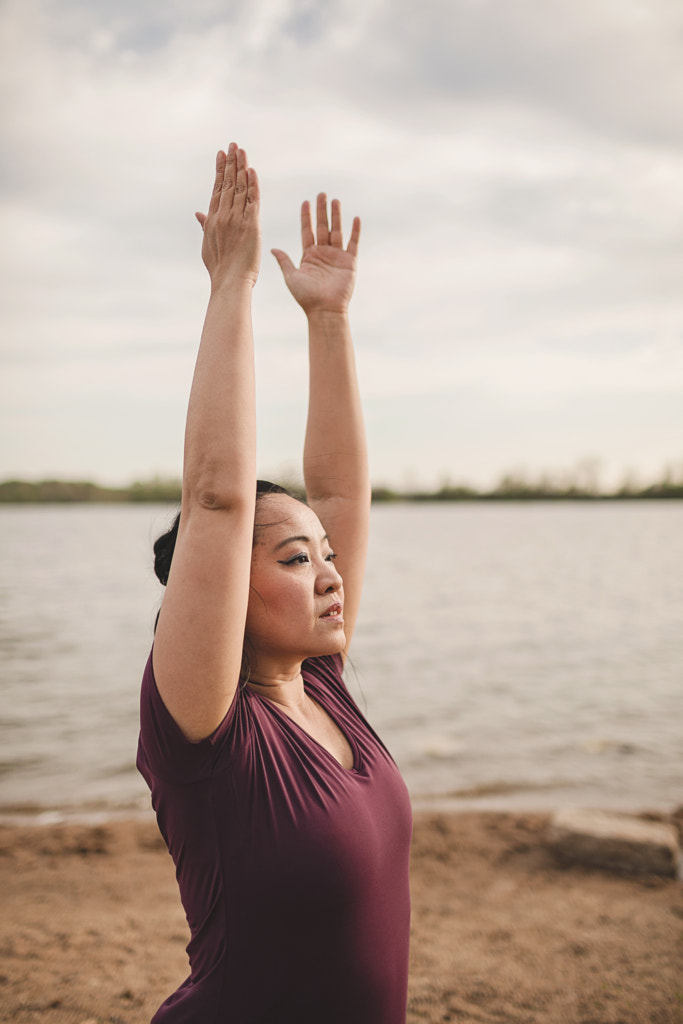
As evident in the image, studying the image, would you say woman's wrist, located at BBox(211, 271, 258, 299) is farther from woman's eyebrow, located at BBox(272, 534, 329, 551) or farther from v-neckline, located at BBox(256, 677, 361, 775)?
v-neckline, located at BBox(256, 677, 361, 775)

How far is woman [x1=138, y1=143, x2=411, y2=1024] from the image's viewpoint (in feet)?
4.95

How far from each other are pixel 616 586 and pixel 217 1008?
26.6 m

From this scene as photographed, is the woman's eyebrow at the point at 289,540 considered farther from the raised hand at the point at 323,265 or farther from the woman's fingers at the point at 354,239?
the woman's fingers at the point at 354,239

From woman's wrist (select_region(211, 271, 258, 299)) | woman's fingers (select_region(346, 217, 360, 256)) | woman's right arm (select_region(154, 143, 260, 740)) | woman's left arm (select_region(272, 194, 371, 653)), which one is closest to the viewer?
woman's right arm (select_region(154, 143, 260, 740))

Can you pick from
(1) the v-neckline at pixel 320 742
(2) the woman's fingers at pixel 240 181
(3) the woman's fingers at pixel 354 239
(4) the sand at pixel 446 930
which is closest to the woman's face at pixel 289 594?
(1) the v-neckline at pixel 320 742

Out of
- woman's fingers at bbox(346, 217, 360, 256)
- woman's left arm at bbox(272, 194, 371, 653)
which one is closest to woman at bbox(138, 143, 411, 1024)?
woman's left arm at bbox(272, 194, 371, 653)

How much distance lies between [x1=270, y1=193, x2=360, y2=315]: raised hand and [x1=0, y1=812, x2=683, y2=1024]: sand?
3.26m

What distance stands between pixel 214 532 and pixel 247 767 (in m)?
0.48

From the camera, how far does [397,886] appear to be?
1.77 metres

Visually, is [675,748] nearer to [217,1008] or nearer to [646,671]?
[646,671]

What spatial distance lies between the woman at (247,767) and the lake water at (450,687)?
1.59 feet

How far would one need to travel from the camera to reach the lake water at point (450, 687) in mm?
7809

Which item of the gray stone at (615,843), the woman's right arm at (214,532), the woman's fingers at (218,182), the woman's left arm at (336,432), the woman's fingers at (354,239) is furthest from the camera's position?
the gray stone at (615,843)

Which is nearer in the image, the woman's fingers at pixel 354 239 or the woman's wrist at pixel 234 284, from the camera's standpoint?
the woman's wrist at pixel 234 284
